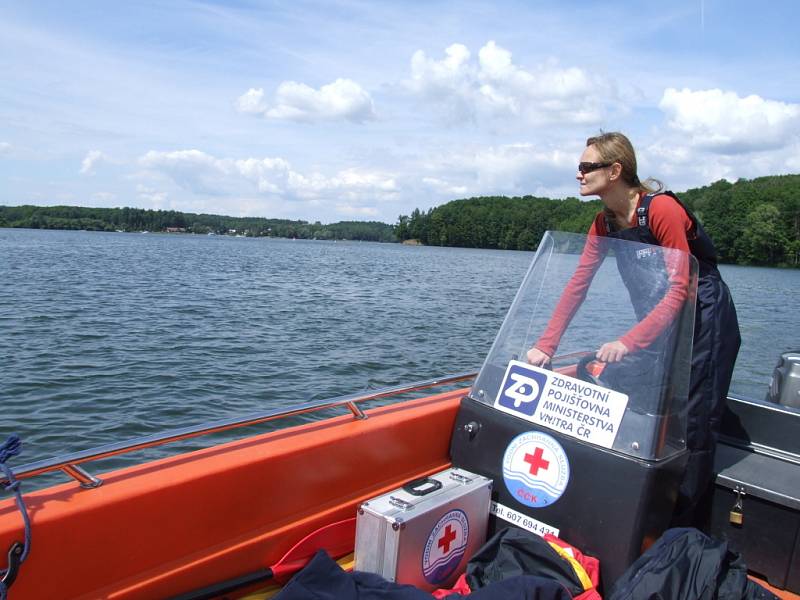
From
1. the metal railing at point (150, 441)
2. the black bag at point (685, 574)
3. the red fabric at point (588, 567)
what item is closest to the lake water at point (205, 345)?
the metal railing at point (150, 441)

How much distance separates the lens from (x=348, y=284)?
92.9 feet

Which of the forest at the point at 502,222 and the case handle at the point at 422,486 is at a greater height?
the forest at the point at 502,222

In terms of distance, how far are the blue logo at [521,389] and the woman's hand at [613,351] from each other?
281 mm

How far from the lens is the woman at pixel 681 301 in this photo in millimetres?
2514

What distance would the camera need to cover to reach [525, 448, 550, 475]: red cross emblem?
2598mm

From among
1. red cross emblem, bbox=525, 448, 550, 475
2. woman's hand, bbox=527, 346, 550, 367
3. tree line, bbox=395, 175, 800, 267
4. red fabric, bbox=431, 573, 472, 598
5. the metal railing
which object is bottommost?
red fabric, bbox=431, 573, 472, 598

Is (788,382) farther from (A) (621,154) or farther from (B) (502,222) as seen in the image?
(B) (502,222)

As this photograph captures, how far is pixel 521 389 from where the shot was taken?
9.01 feet

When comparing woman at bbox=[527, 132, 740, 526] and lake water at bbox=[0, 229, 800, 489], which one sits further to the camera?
lake water at bbox=[0, 229, 800, 489]

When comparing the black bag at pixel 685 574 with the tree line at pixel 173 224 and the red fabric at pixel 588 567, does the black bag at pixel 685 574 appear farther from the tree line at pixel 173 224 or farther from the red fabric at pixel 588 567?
the tree line at pixel 173 224

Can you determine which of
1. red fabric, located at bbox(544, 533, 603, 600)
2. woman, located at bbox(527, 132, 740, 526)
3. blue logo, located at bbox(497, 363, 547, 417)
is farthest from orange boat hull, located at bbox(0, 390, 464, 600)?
woman, located at bbox(527, 132, 740, 526)

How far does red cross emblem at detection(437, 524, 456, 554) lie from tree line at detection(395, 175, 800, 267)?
35.6m

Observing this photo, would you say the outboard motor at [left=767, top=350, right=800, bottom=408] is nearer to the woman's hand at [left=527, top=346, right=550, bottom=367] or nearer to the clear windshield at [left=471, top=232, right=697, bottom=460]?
the clear windshield at [left=471, top=232, right=697, bottom=460]

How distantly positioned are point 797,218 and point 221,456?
70127 millimetres
